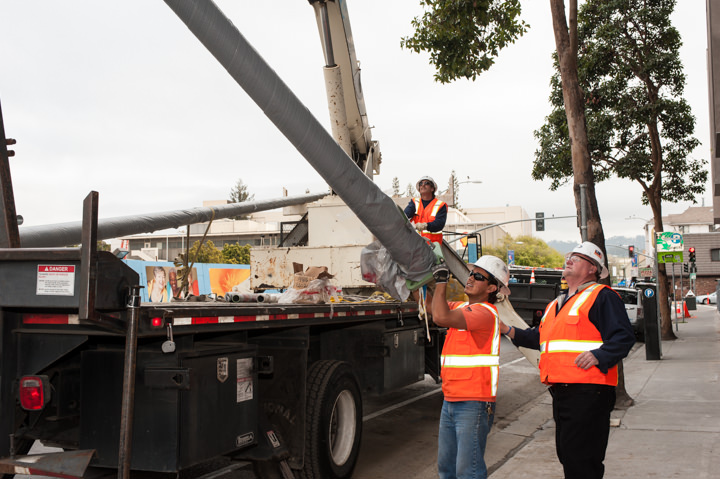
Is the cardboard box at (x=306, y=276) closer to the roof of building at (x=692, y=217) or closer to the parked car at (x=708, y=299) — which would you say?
the parked car at (x=708, y=299)

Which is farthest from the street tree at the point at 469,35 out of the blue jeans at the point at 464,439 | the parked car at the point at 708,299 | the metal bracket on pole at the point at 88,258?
the parked car at the point at 708,299

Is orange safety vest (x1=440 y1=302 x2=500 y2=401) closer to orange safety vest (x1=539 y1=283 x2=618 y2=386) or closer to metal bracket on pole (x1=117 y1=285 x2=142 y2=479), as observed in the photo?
orange safety vest (x1=539 y1=283 x2=618 y2=386)

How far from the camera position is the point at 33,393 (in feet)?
12.7

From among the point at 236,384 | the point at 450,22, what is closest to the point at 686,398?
the point at 450,22

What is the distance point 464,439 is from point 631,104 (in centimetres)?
1874

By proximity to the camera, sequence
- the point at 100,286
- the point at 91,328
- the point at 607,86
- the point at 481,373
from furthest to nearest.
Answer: the point at 607,86 < the point at 481,373 < the point at 91,328 < the point at 100,286

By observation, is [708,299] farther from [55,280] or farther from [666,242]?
[55,280]

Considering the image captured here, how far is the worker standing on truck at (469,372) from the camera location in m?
4.16

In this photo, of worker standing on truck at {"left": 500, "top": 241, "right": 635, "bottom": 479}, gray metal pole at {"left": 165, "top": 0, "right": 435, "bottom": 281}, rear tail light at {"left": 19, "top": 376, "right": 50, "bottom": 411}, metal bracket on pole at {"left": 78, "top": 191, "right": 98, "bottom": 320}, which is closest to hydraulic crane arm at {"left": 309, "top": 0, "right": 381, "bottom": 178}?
gray metal pole at {"left": 165, "top": 0, "right": 435, "bottom": 281}

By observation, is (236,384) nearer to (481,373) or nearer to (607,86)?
(481,373)

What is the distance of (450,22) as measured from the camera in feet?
38.7

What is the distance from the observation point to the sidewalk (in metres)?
6.23

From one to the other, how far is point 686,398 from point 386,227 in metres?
7.61

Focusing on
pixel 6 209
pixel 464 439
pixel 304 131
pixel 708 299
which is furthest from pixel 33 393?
pixel 708 299
